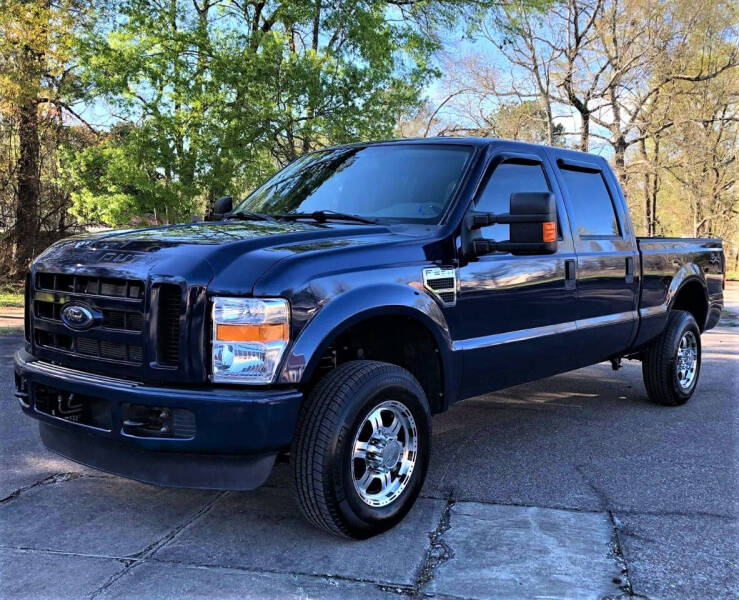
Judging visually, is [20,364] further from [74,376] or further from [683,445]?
[683,445]

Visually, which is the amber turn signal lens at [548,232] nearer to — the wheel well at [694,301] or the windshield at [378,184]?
the windshield at [378,184]

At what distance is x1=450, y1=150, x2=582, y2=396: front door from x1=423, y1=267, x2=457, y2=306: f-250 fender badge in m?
0.06

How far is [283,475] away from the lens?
4324mm

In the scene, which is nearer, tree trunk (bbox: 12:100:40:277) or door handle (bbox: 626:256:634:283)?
door handle (bbox: 626:256:634:283)

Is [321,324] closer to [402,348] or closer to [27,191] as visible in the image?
[402,348]

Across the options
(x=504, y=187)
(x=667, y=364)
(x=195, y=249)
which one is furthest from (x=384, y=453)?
(x=667, y=364)

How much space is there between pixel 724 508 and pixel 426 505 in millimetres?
1601

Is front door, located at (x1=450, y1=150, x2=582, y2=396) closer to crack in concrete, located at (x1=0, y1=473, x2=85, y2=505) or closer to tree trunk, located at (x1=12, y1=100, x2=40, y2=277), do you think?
crack in concrete, located at (x1=0, y1=473, x2=85, y2=505)

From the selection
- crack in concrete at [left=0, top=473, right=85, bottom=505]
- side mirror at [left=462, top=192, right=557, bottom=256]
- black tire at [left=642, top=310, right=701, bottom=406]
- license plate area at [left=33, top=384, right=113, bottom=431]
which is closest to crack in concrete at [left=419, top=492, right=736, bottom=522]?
side mirror at [left=462, top=192, right=557, bottom=256]

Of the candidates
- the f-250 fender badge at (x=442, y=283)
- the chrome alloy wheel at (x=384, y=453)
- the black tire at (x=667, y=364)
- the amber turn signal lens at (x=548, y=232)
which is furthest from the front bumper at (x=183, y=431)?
the black tire at (x=667, y=364)

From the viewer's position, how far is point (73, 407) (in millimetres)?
3381

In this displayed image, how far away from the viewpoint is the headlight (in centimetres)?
299


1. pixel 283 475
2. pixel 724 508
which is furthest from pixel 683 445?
pixel 283 475

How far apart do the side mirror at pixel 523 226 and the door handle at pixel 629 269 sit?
69.1 inches
